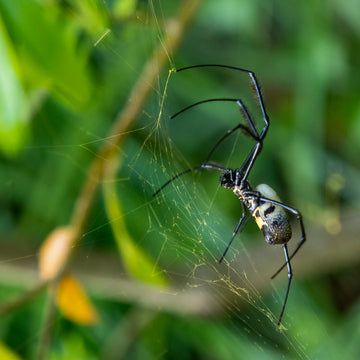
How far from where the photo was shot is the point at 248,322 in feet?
4.11

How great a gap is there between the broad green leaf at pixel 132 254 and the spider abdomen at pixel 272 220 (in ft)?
1.30

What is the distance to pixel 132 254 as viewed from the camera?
55.8 inches

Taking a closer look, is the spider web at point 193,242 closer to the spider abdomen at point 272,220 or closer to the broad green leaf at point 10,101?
the spider abdomen at point 272,220

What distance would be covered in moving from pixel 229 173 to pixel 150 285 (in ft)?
1.44

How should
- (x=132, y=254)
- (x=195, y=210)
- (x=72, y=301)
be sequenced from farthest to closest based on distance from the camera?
(x=132, y=254), (x=72, y=301), (x=195, y=210)

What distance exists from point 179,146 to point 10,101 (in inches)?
45.3

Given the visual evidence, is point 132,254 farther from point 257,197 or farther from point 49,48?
point 49,48

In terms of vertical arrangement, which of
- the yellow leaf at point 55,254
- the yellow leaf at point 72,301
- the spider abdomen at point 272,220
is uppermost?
the spider abdomen at point 272,220

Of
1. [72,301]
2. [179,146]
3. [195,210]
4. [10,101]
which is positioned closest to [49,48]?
[10,101]

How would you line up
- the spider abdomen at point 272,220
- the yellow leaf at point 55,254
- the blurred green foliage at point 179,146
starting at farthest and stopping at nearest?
the yellow leaf at point 55,254
the blurred green foliage at point 179,146
the spider abdomen at point 272,220

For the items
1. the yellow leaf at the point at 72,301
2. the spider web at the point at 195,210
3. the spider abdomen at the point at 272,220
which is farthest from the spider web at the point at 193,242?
the yellow leaf at the point at 72,301

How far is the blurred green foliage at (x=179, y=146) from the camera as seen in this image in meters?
1.22

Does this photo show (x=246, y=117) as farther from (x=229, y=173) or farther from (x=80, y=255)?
(x=80, y=255)

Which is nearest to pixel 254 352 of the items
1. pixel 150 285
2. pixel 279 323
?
pixel 150 285
